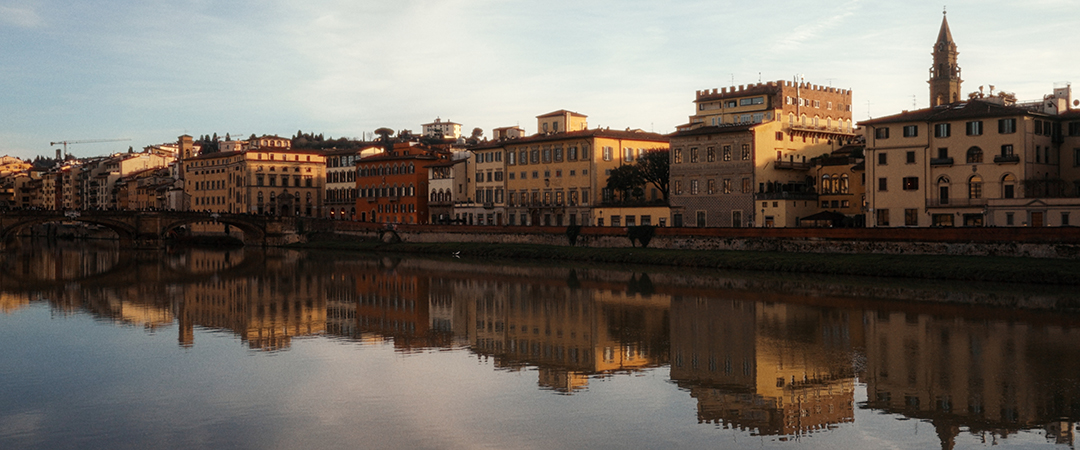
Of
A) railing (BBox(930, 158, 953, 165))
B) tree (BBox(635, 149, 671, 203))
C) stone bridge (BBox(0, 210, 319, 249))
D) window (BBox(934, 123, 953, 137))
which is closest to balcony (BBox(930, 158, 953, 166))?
railing (BBox(930, 158, 953, 165))

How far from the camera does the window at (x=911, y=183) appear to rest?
45.5 metres

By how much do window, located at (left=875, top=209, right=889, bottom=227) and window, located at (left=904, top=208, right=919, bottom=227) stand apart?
106 cm

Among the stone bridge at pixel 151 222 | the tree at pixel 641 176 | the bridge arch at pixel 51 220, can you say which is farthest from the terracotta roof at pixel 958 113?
the bridge arch at pixel 51 220

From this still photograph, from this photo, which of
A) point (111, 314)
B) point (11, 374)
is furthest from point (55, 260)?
point (11, 374)

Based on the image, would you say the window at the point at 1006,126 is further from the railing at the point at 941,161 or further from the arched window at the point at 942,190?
the arched window at the point at 942,190

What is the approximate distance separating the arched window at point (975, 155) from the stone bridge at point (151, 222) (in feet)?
164

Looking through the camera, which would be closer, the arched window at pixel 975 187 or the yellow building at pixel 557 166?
the arched window at pixel 975 187

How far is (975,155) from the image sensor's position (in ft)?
143

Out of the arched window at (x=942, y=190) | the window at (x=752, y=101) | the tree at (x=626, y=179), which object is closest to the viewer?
the arched window at (x=942, y=190)

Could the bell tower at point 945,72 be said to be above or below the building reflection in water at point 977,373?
above

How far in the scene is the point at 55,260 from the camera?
58.1 meters

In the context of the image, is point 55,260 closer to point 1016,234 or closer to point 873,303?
point 873,303

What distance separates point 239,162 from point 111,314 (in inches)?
2641

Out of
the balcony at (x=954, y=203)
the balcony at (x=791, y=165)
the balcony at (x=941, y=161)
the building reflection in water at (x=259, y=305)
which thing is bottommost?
the building reflection in water at (x=259, y=305)
